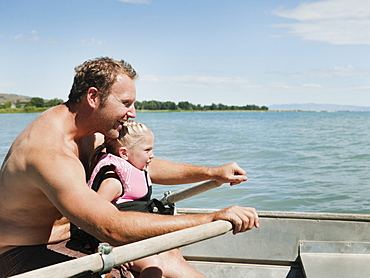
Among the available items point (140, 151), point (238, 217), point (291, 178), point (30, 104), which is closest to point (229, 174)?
point (140, 151)

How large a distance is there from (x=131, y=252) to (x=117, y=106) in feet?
3.33

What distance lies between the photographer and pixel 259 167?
648 inches

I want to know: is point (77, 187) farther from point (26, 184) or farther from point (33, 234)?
point (33, 234)

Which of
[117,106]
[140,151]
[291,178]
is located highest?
[117,106]

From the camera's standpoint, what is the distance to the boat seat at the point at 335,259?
11.5 ft

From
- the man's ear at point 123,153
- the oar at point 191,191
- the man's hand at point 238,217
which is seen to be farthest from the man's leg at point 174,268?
the man's hand at point 238,217

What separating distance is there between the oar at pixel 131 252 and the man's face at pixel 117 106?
2.96 feet

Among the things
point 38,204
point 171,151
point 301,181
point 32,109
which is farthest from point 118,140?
point 32,109

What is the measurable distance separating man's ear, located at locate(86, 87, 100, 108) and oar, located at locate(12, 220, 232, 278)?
984 millimetres

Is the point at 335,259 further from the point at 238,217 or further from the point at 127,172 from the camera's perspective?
the point at 127,172

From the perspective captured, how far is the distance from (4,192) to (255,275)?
2183mm

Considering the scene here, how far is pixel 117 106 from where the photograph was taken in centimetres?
280

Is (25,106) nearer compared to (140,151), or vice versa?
(140,151)

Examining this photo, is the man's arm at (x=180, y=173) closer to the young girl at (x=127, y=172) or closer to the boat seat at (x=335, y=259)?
the young girl at (x=127, y=172)
